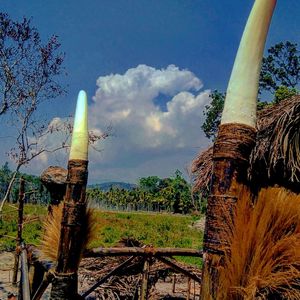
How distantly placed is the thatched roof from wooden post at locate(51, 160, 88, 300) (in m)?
1.42

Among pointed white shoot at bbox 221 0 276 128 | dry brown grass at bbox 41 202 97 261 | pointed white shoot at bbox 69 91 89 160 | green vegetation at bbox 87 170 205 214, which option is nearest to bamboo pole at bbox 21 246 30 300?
dry brown grass at bbox 41 202 97 261

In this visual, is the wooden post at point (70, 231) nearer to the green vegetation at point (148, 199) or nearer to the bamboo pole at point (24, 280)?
the bamboo pole at point (24, 280)

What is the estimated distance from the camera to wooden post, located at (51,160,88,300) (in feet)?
5.03

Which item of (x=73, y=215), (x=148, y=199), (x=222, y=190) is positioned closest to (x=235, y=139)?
(x=222, y=190)

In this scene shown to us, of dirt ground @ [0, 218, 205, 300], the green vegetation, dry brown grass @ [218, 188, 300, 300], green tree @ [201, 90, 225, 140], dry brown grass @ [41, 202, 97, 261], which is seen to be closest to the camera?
dry brown grass @ [218, 188, 300, 300]

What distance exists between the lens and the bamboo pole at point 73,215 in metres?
1.52

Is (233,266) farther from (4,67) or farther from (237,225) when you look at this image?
(4,67)

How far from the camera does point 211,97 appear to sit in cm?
2284

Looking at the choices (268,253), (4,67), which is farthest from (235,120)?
(4,67)

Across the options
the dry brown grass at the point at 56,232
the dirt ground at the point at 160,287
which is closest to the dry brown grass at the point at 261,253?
the dry brown grass at the point at 56,232

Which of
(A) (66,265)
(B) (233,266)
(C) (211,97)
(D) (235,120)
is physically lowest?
(A) (66,265)

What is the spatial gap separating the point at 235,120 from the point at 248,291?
0.41 m

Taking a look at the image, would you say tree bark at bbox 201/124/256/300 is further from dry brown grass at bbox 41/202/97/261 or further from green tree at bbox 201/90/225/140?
green tree at bbox 201/90/225/140

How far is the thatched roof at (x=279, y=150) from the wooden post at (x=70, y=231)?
1.42m
